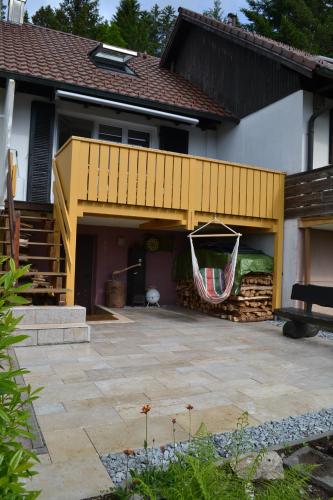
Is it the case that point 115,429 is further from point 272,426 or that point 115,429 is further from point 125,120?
point 125,120

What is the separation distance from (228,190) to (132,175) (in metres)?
2.12

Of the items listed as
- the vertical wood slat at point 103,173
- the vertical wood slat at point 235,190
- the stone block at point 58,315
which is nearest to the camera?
the stone block at point 58,315

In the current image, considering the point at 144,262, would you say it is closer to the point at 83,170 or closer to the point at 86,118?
the point at 86,118

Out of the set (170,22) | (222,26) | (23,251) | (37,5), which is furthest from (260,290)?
(170,22)

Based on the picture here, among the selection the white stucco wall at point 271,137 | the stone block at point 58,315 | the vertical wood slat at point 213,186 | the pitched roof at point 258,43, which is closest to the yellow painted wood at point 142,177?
the vertical wood slat at point 213,186

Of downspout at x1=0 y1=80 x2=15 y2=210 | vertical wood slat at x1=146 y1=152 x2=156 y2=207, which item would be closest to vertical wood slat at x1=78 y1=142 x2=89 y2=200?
vertical wood slat at x1=146 y1=152 x2=156 y2=207

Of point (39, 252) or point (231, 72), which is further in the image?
point (231, 72)

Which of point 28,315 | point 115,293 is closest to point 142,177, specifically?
point 28,315

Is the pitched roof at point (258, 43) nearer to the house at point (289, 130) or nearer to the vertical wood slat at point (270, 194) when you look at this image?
the house at point (289, 130)

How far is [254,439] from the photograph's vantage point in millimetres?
3062

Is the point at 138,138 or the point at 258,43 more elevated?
the point at 258,43

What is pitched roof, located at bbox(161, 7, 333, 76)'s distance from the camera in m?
8.34

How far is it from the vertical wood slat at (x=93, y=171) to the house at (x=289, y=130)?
424 cm

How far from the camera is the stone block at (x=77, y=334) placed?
591 cm
